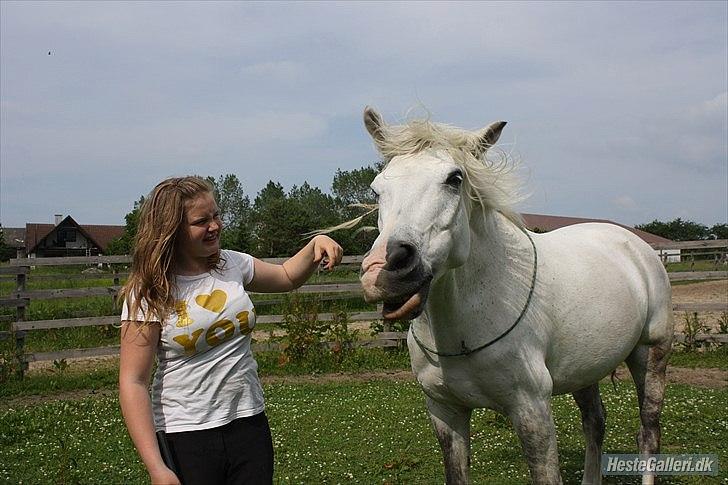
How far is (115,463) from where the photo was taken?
17.8ft

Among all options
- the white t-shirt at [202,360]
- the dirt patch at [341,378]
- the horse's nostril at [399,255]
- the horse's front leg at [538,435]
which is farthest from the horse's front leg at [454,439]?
the dirt patch at [341,378]

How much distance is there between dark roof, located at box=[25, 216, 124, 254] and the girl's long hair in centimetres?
5519

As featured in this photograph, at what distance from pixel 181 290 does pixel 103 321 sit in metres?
8.86

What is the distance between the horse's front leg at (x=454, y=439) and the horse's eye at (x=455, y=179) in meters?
1.24

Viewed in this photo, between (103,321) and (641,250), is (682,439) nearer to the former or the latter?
(641,250)

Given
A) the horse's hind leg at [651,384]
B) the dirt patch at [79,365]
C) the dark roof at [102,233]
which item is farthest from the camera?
the dark roof at [102,233]

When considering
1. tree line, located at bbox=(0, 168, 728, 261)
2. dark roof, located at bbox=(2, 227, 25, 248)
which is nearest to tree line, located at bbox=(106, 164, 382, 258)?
tree line, located at bbox=(0, 168, 728, 261)

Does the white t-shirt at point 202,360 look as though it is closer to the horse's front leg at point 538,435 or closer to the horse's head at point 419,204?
the horse's head at point 419,204

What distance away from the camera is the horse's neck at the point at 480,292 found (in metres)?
2.79

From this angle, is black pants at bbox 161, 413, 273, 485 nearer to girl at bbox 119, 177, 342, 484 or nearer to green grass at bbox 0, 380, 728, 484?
girl at bbox 119, 177, 342, 484

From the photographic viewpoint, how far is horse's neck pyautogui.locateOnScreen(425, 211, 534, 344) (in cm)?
279

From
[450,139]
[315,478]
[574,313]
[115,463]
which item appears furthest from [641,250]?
[115,463]

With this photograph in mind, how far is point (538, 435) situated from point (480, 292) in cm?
70

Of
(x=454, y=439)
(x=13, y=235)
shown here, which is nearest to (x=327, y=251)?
(x=454, y=439)
